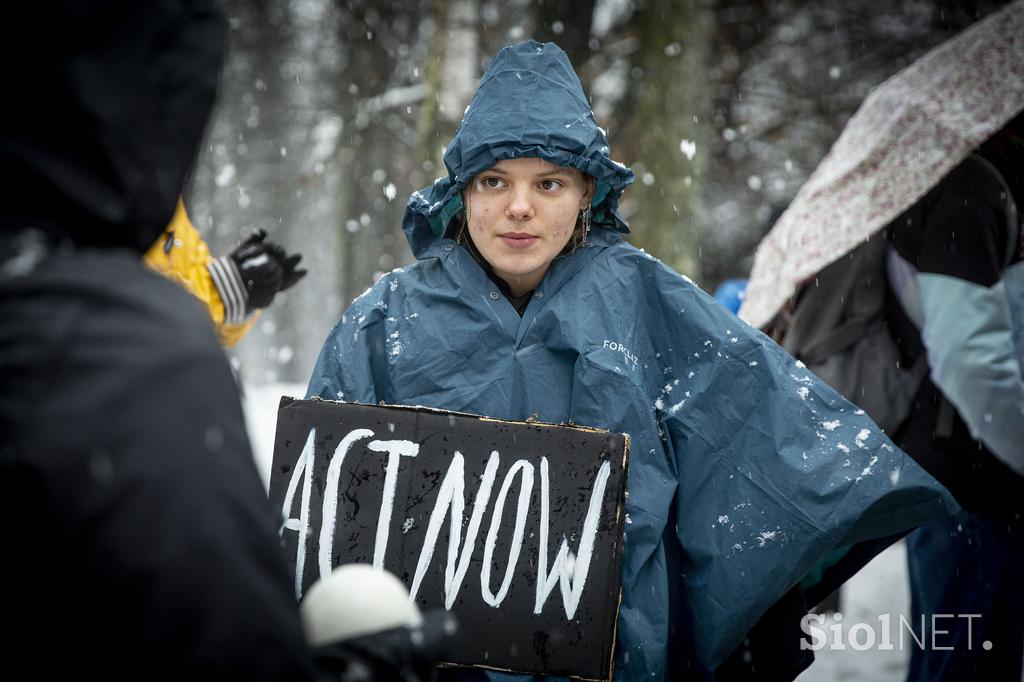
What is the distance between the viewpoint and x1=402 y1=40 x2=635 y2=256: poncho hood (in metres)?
2.25

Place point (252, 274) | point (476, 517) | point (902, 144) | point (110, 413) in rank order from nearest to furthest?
1. point (110, 413)
2. point (476, 517)
3. point (902, 144)
4. point (252, 274)

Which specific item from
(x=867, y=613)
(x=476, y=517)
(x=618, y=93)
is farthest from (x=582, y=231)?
(x=618, y=93)

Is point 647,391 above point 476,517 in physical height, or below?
above

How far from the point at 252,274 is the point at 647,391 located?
6.13 feet

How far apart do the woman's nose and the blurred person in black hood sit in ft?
4.60

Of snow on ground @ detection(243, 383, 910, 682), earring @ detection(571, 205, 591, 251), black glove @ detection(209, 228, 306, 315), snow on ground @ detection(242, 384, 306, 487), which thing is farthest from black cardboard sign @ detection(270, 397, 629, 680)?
snow on ground @ detection(242, 384, 306, 487)

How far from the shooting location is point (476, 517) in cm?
194

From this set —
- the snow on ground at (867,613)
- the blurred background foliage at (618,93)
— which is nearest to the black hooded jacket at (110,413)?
the snow on ground at (867,613)

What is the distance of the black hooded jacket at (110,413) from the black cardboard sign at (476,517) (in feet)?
3.51

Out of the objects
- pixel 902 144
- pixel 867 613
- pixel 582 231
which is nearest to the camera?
pixel 582 231

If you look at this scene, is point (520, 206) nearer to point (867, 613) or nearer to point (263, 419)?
point (867, 613)

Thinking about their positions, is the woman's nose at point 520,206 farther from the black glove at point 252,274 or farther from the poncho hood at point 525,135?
the black glove at point 252,274

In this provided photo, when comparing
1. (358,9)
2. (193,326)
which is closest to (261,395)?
(358,9)

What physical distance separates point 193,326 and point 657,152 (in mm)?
6238
